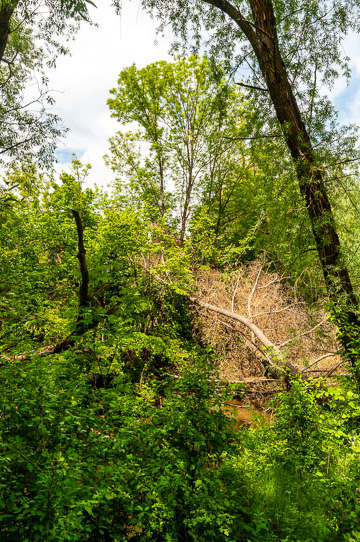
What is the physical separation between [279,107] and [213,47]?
82.5 inches

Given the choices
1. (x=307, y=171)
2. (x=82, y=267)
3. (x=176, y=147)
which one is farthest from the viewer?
(x=176, y=147)

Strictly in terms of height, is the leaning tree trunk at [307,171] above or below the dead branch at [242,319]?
above

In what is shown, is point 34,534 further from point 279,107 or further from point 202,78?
point 202,78

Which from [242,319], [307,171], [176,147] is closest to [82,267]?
[307,171]

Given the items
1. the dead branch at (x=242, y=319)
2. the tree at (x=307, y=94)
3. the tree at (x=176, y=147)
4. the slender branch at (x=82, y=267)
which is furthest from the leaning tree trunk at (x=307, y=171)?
the tree at (x=176, y=147)

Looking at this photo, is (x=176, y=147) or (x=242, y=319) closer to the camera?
(x=242, y=319)

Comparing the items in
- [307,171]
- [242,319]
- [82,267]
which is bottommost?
[242,319]

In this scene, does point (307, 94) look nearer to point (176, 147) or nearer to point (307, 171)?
point (307, 171)

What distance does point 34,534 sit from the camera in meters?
2.19

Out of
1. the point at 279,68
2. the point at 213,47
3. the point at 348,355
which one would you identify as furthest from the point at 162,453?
the point at 213,47

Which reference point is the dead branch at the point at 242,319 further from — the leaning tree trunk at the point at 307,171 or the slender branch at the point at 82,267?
the slender branch at the point at 82,267

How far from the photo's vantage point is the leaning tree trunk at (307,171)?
4648 millimetres

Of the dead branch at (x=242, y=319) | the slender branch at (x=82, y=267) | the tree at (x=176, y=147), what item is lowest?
the dead branch at (x=242, y=319)

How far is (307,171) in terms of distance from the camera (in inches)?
186
